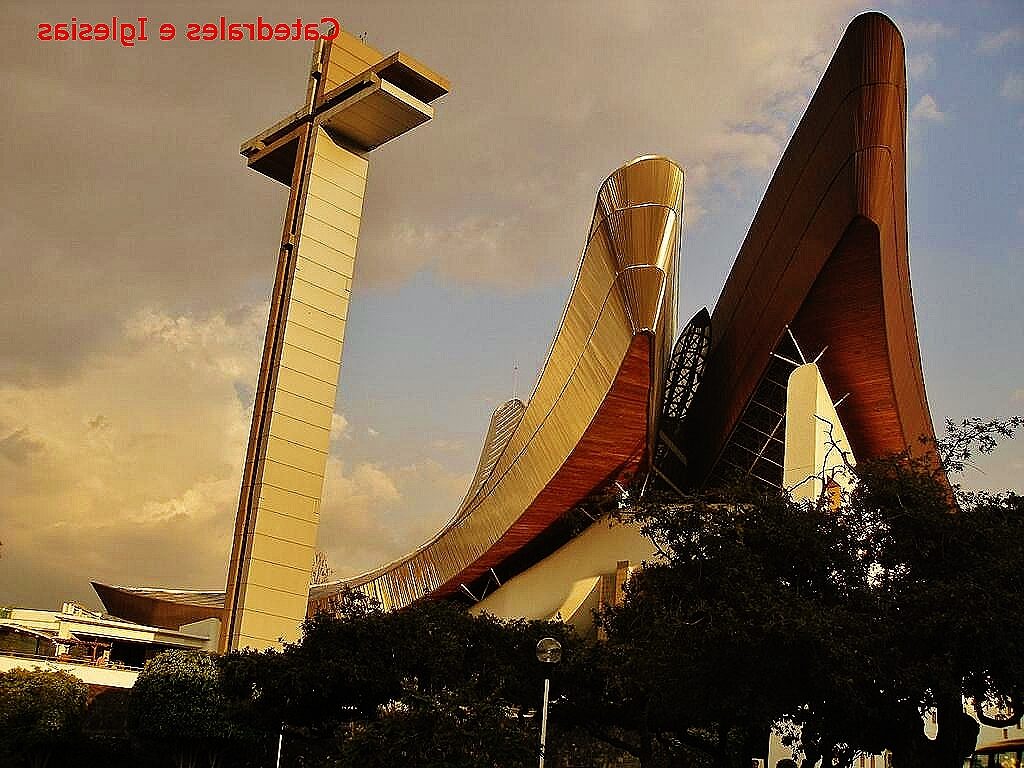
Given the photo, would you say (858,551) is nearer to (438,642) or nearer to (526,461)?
(438,642)

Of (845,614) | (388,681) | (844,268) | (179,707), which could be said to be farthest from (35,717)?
(844,268)

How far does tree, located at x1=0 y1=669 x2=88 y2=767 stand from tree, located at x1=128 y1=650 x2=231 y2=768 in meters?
3.10

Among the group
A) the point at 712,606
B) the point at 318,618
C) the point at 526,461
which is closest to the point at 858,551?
the point at 712,606

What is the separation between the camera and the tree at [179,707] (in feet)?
86.1

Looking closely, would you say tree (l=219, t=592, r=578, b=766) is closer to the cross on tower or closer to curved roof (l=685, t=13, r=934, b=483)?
the cross on tower

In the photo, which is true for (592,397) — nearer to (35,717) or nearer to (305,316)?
(305,316)

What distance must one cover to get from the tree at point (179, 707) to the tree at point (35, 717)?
310 centimetres

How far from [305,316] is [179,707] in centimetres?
1087

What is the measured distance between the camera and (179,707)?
2623cm

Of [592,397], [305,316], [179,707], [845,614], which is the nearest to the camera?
[845,614]

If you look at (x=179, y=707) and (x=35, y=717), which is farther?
(x=35, y=717)

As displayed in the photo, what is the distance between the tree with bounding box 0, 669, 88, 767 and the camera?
94.4 ft

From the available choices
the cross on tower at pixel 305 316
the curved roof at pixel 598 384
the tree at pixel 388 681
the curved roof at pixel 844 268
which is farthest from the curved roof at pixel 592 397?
the tree at pixel 388 681

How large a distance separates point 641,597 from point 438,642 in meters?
5.79
